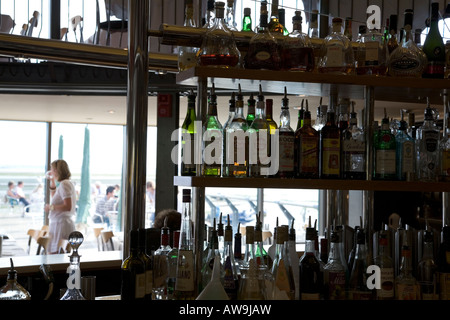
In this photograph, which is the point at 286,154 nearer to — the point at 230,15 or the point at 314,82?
the point at 314,82

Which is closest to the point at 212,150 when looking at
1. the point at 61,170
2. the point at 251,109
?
the point at 251,109

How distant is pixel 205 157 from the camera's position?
1.90 meters

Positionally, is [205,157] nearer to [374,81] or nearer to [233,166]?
[233,166]

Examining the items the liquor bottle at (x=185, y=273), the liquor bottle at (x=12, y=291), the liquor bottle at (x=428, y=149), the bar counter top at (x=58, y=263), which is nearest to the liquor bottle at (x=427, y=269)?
the liquor bottle at (x=428, y=149)

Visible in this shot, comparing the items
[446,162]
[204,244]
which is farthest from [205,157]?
[446,162]

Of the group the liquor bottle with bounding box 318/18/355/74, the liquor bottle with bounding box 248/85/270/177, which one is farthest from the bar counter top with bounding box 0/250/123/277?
the liquor bottle with bounding box 318/18/355/74

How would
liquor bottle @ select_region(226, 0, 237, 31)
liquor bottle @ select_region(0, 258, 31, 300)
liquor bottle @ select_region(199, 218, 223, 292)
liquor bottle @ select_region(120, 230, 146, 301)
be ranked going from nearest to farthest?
liquor bottle @ select_region(0, 258, 31, 300) → liquor bottle @ select_region(120, 230, 146, 301) → liquor bottle @ select_region(199, 218, 223, 292) → liquor bottle @ select_region(226, 0, 237, 31)

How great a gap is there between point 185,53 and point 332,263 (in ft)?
3.27

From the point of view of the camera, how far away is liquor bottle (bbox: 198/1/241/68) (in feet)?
6.24

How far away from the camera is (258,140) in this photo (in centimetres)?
194

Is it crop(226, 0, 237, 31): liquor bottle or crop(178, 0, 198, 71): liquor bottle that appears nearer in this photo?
crop(226, 0, 237, 31): liquor bottle

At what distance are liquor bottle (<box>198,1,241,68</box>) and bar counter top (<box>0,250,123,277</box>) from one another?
2.13m

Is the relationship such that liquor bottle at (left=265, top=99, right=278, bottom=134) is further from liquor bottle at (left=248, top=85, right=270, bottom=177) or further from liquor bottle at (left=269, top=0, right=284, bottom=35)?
liquor bottle at (left=269, top=0, right=284, bottom=35)
